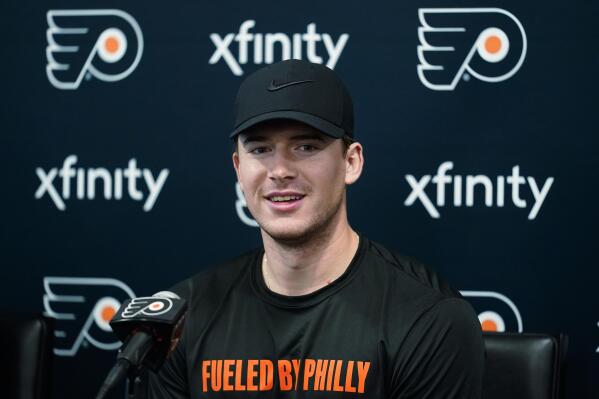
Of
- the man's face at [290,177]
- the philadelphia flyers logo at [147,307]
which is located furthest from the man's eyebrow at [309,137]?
the philadelphia flyers logo at [147,307]

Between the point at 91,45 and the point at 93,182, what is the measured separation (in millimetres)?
410

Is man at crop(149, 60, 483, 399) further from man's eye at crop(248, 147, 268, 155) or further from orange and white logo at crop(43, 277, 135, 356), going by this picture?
orange and white logo at crop(43, 277, 135, 356)

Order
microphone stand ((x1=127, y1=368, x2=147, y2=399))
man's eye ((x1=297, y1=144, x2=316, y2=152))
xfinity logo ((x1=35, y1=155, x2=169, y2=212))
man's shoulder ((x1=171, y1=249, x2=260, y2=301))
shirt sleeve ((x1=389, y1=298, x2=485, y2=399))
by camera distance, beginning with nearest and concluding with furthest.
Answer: microphone stand ((x1=127, y1=368, x2=147, y2=399))
shirt sleeve ((x1=389, y1=298, x2=485, y2=399))
man's eye ((x1=297, y1=144, x2=316, y2=152))
man's shoulder ((x1=171, y1=249, x2=260, y2=301))
xfinity logo ((x1=35, y1=155, x2=169, y2=212))

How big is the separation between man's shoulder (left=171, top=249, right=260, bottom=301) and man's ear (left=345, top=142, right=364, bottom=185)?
272 mm

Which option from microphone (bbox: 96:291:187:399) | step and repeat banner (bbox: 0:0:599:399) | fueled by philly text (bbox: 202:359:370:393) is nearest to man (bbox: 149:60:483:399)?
fueled by philly text (bbox: 202:359:370:393)

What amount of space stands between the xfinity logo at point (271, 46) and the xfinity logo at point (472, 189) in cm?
42

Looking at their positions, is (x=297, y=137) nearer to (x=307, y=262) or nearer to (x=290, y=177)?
(x=290, y=177)

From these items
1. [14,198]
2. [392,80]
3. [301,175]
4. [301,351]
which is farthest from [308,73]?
[14,198]

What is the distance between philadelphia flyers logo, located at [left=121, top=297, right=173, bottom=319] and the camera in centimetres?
106

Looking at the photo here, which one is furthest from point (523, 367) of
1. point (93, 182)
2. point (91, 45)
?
point (91, 45)

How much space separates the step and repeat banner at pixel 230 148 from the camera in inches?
84.0

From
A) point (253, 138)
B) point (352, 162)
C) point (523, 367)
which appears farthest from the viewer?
point (523, 367)

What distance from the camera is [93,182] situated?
7.68 feet

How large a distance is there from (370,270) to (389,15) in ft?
2.94
